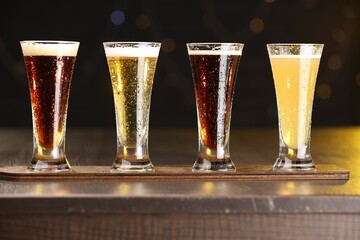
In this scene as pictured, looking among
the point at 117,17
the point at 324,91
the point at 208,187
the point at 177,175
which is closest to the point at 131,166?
the point at 177,175

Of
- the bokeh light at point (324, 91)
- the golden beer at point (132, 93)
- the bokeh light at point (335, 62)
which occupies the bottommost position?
the bokeh light at point (324, 91)

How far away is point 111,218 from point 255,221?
19 cm

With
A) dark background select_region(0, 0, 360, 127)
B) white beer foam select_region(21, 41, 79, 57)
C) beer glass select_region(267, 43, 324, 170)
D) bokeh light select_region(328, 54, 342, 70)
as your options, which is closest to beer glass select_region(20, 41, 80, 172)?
white beer foam select_region(21, 41, 79, 57)

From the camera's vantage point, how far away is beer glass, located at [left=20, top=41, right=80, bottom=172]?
1.27 meters

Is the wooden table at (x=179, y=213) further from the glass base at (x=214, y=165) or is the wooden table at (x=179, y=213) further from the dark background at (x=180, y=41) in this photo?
the dark background at (x=180, y=41)

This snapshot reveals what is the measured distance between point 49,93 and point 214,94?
26cm

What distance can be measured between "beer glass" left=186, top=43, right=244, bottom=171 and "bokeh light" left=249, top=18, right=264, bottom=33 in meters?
2.87

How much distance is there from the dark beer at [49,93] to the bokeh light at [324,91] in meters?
3.01

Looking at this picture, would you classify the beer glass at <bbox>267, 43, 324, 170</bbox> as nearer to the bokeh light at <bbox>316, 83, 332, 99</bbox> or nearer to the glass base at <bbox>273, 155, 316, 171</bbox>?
the glass base at <bbox>273, 155, 316, 171</bbox>

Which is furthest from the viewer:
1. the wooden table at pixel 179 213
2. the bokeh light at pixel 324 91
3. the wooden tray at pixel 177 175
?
the bokeh light at pixel 324 91

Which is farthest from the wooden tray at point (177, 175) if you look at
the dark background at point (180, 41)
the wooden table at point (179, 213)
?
the dark background at point (180, 41)

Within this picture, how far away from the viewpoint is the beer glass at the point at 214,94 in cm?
128

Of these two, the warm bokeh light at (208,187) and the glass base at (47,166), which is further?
the glass base at (47,166)

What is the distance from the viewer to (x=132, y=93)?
1271 mm
